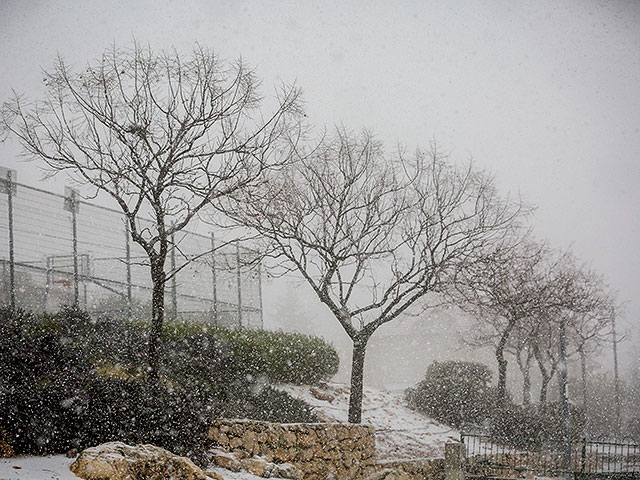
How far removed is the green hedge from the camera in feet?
35.9

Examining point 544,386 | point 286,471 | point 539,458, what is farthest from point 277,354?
point 544,386

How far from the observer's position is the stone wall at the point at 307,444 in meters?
7.42

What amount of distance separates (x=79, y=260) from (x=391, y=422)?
26.0 feet

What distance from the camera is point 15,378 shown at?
6.76 m

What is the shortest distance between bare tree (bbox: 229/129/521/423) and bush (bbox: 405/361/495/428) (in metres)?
4.19

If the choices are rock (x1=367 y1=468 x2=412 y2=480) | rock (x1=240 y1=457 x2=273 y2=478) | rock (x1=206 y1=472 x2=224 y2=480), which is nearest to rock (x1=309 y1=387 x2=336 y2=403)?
rock (x1=367 y1=468 x2=412 y2=480)

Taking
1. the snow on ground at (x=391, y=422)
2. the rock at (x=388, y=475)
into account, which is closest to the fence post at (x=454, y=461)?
the rock at (x=388, y=475)

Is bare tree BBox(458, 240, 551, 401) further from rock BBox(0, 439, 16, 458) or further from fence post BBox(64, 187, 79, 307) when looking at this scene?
rock BBox(0, 439, 16, 458)

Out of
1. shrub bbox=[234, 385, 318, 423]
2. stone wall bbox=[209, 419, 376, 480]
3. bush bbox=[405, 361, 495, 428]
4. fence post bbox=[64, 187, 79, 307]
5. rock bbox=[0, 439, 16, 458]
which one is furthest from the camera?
bush bbox=[405, 361, 495, 428]

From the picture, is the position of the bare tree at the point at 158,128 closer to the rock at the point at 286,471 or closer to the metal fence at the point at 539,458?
the rock at the point at 286,471

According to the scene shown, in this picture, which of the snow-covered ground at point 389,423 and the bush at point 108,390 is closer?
the bush at point 108,390

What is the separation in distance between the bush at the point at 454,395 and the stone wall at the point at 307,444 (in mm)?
5507

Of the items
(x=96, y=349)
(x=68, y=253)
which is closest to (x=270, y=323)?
(x=68, y=253)

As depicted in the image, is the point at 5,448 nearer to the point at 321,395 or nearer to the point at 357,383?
the point at 357,383
